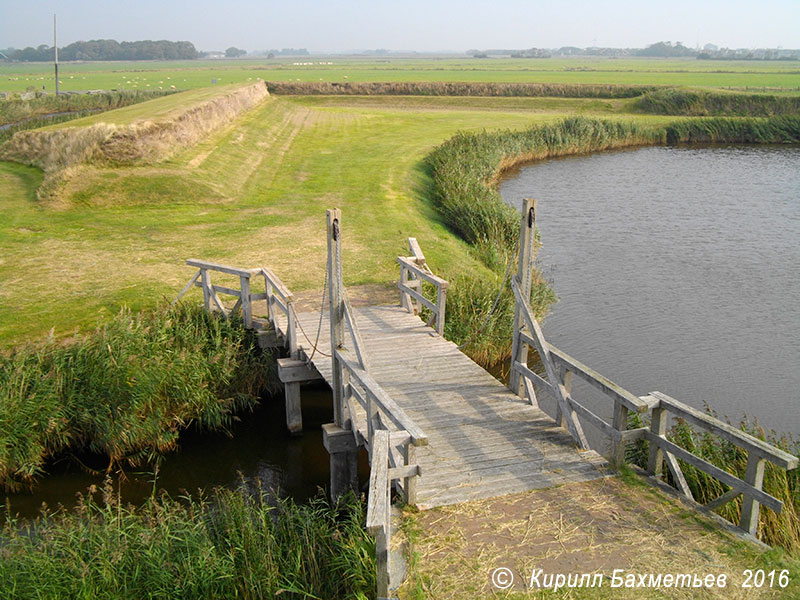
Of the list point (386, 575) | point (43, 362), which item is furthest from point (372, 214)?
point (386, 575)

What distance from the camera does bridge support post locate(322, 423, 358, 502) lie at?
10078 mm

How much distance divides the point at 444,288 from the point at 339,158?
2172 cm

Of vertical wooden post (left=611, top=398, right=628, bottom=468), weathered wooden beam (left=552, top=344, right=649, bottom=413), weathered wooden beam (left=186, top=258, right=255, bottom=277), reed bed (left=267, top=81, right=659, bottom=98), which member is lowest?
vertical wooden post (left=611, top=398, right=628, bottom=468)

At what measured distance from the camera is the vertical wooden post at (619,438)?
851cm

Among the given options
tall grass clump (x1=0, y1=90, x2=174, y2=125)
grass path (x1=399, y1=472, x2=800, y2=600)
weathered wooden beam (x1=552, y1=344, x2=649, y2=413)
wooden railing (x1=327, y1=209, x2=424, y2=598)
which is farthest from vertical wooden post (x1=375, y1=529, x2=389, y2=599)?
tall grass clump (x1=0, y1=90, x2=174, y2=125)

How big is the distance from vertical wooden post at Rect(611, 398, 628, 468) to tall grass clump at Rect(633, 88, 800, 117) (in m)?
55.5

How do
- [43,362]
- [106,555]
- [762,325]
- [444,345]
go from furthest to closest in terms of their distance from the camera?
1. [762,325]
2. [444,345]
3. [43,362]
4. [106,555]

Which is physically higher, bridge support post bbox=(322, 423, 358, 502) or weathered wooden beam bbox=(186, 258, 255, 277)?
weathered wooden beam bbox=(186, 258, 255, 277)

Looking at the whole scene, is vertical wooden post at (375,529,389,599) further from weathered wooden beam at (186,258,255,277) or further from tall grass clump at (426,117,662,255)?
tall grass clump at (426,117,662,255)

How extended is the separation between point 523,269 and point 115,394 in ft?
21.0

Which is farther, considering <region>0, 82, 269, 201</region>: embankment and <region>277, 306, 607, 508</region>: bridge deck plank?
<region>0, 82, 269, 201</region>: embankment

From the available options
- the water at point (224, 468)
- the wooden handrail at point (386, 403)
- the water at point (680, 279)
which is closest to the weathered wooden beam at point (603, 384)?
the wooden handrail at point (386, 403)

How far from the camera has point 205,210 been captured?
77.7 ft

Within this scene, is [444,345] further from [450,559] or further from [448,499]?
[450,559]
